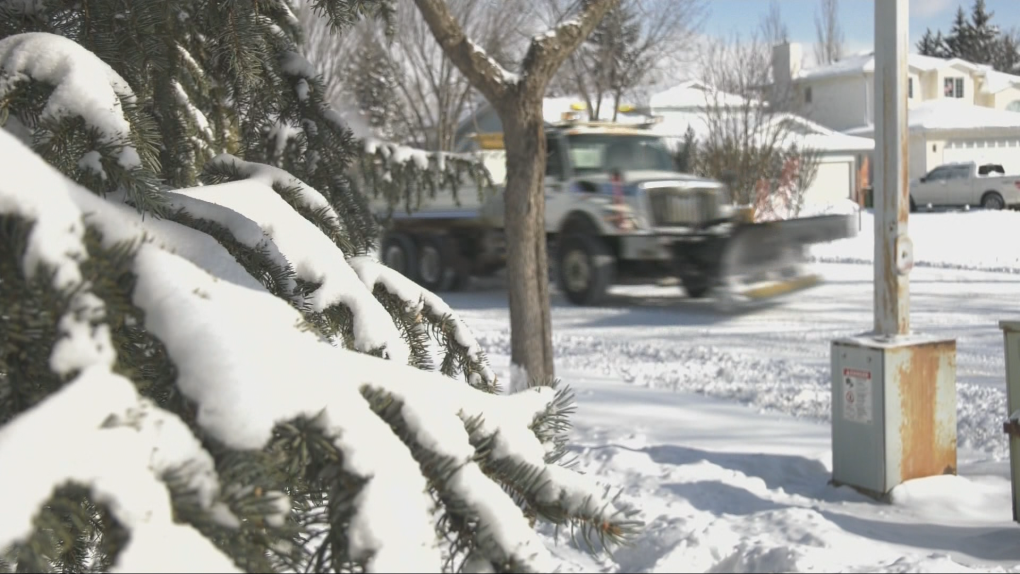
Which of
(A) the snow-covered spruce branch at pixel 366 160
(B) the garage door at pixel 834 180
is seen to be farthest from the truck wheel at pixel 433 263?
(B) the garage door at pixel 834 180

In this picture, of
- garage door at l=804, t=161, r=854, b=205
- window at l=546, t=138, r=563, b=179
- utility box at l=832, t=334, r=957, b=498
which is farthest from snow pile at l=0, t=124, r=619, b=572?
garage door at l=804, t=161, r=854, b=205

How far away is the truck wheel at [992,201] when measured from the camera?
60.0 feet

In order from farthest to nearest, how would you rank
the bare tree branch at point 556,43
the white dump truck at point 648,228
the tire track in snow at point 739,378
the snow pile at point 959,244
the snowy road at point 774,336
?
the snow pile at point 959,244, the white dump truck at point 648,228, the snowy road at point 774,336, the tire track in snow at point 739,378, the bare tree branch at point 556,43

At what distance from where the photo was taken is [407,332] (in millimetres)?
2225

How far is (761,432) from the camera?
6891 mm

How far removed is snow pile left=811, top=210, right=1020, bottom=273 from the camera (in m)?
14.6

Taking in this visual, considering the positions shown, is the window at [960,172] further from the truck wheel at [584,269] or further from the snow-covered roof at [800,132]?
the truck wheel at [584,269]

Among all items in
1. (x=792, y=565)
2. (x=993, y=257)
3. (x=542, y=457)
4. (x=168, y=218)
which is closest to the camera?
(x=542, y=457)

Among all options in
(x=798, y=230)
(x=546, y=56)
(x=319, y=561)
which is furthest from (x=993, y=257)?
(x=319, y=561)

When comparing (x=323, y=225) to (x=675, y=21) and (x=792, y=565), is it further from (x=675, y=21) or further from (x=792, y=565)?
(x=675, y=21)

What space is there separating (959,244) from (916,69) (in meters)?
26.8

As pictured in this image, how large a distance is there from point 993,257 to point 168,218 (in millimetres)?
14862

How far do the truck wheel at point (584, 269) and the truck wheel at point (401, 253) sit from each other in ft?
9.94

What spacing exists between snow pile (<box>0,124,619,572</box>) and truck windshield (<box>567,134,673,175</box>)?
1244 cm
